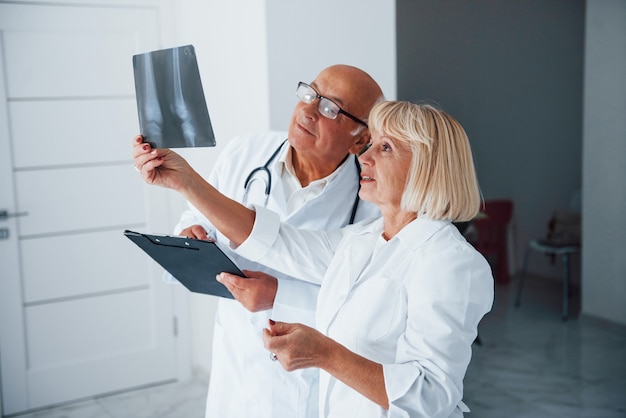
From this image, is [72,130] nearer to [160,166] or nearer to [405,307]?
[160,166]

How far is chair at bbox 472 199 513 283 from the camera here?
621cm

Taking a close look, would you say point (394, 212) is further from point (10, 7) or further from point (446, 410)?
point (10, 7)

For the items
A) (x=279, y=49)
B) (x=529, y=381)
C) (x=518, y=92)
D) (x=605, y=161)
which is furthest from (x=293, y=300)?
(x=518, y=92)

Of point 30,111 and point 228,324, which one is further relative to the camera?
point 30,111

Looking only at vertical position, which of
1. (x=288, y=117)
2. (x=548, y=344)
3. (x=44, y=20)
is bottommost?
(x=548, y=344)

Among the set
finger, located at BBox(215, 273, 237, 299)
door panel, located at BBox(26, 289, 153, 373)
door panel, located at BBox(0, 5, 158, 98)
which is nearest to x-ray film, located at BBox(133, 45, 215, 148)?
finger, located at BBox(215, 273, 237, 299)

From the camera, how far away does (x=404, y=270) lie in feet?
4.70

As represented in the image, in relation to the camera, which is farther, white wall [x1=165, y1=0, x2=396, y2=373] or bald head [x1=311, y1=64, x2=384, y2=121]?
white wall [x1=165, y1=0, x2=396, y2=373]

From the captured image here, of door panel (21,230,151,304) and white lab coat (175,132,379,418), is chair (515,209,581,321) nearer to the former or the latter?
door panel (21,230,151,304)

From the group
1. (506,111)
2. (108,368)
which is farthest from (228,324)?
(506,111)

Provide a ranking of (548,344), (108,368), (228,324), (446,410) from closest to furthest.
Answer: (446,410)
(228,324)
(108,368)
(548,344)

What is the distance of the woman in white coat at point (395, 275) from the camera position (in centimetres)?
130

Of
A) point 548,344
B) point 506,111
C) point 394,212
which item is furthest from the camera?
point 506,111

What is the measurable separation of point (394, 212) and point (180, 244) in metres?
0.49
